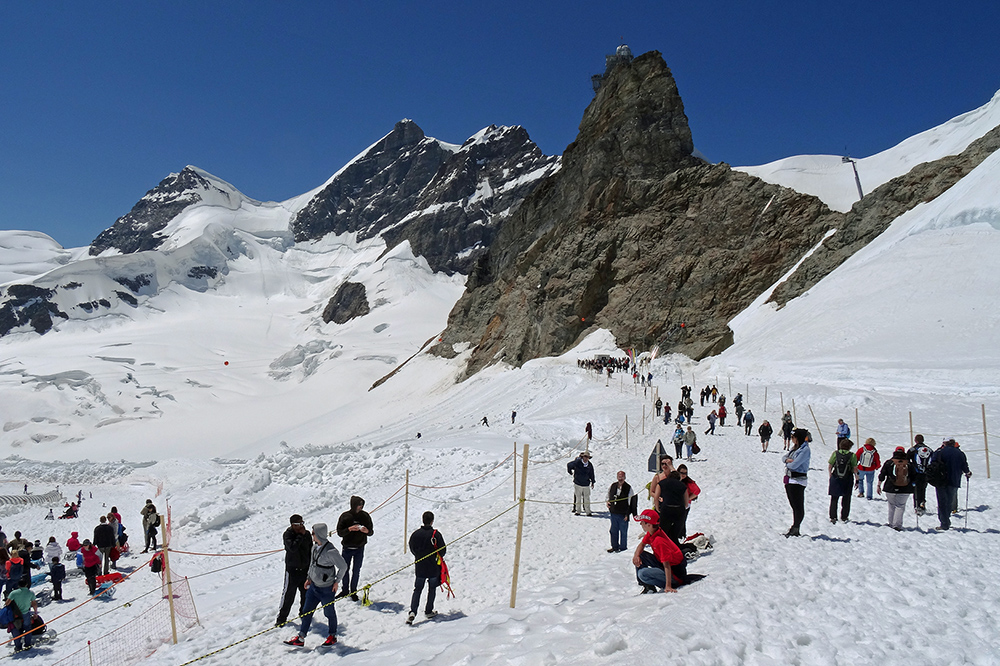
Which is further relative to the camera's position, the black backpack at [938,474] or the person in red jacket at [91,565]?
the person in red jacket at [91,565]

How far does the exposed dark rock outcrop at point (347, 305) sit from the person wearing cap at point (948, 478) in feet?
387

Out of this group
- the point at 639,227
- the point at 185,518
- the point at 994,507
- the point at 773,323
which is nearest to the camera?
the point at 994,507

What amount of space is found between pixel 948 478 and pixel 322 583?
8.93 meters

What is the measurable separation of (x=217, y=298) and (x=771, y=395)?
15053cm

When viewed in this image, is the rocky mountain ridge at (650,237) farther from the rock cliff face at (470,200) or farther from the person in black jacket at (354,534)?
the rock cliff face at (470,200)

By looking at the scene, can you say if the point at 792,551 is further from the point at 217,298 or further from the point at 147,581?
the point at 217,298

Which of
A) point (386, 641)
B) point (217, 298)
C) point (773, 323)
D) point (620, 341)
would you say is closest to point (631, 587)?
point (386, 641)

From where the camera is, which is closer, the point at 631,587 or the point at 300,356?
the point at 631,587

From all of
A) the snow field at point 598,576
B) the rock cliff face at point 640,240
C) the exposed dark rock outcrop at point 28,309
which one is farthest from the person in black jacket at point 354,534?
the exposed dark rock outcrop at point 28,309

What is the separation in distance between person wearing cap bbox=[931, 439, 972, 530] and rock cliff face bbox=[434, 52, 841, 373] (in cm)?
3277

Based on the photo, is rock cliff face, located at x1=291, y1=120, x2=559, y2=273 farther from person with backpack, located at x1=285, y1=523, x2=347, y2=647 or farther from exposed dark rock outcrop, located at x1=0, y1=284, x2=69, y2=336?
person with backpack, located at x1=285, y1=523, x2=347, y2=647

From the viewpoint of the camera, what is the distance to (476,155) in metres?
170

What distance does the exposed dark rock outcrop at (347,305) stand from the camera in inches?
4864

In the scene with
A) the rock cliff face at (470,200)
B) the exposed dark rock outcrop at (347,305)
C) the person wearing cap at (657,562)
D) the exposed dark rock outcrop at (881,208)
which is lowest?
the person wearing cap at (657,562)
